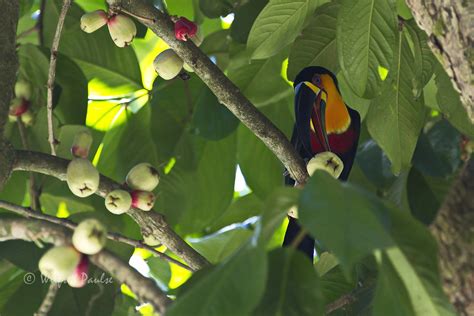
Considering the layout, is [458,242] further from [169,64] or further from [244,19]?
[244,19]

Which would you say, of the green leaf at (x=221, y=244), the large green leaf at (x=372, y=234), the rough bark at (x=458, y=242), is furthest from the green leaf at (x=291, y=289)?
the green leaf at (x=221, y=244)

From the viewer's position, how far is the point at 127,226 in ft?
7.79

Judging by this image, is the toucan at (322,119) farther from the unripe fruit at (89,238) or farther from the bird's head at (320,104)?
the unripe fruit at (89,238)

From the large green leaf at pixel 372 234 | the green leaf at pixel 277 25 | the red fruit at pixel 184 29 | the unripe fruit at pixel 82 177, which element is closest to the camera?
the large green leaf at pixel 372 234

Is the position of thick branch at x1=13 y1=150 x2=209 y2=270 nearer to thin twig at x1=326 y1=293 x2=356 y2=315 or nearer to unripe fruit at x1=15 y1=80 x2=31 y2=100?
thin twig at x1=326 y1=293 x2=356 y2=315

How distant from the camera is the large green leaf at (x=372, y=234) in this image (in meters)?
0.98

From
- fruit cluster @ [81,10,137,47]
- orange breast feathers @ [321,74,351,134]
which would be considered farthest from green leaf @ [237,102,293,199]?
fruit cluster @ [81,10,137,47]

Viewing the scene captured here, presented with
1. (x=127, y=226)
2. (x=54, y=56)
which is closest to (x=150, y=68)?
(x=127, y=226)

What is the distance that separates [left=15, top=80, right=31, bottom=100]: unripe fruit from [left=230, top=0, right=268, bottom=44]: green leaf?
531 mm

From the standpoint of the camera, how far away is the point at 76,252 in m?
1.23

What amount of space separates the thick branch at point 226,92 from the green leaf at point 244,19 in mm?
577

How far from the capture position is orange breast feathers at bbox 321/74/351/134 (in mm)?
2332

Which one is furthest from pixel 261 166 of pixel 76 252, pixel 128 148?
pixel 76 252

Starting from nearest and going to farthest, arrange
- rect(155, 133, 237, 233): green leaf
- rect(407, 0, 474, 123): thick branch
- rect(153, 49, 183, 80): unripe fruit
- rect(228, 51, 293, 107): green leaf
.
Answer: rect(407, 0, 474, 123): thick branch < rect(153, 49, 183, 80): unripe fruit < rect(228, 51, 293, 107): green leaf < rect(155, 133, 237, 233): green leaf
